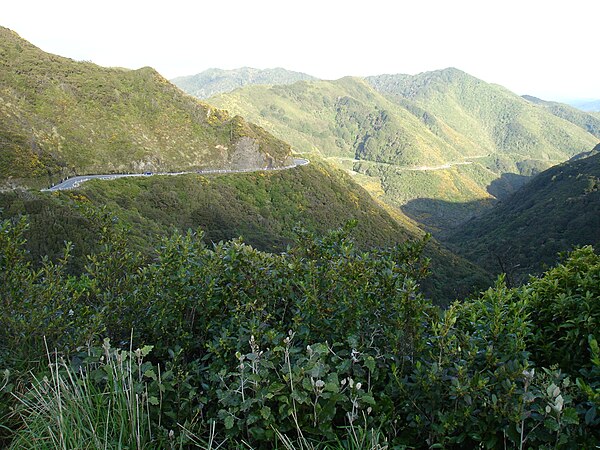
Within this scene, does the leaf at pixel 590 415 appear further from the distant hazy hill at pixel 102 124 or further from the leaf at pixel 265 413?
the distant hazy hill at pixel 102 124

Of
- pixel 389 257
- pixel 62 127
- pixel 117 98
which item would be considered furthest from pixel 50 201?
pixel 117 98

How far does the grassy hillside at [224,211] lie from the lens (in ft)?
83.6

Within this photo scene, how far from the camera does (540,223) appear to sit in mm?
83312

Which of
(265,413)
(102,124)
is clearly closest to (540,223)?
(102,124)

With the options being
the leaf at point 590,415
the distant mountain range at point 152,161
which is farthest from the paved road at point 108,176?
the leaf at point 590,415

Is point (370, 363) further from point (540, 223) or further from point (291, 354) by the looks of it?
point (540, 223)

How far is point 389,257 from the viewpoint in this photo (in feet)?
12.1

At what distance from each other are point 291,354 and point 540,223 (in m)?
95.7

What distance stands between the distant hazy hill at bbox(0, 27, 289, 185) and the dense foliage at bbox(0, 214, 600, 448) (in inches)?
1782

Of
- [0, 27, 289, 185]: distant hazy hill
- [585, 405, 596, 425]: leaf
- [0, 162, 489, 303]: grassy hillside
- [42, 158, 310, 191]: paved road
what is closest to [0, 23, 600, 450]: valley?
[585, 405, 596, 425]: leaf

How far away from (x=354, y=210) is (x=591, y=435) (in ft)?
244

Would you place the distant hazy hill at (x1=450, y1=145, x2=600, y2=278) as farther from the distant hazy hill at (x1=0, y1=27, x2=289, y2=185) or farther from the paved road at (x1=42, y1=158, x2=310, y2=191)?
the distant hazy hill at (x1=0, y1=27, x2=289, y2=185)

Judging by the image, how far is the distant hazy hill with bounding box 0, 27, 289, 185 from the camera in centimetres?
5300

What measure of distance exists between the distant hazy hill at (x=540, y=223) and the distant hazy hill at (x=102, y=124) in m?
49.6
